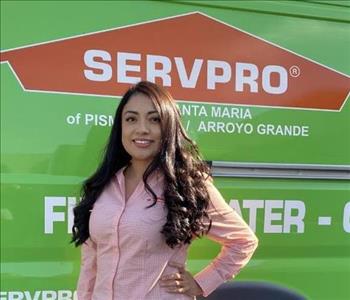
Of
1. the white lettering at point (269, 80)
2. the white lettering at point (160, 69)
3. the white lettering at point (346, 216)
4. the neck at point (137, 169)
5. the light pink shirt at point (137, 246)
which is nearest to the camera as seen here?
the light pink shirt at point (137, 246)

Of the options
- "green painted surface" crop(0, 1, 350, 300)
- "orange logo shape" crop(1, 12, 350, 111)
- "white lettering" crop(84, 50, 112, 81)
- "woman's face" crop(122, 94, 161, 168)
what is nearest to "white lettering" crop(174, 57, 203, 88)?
"orange logo shape" crop(1, 12, 350, 111)

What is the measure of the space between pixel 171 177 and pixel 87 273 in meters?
0.45

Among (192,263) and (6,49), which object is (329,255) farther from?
(6,49)

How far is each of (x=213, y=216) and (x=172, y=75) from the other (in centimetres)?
60

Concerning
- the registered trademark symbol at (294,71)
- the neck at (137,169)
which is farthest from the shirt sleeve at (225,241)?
the registered trademark symbol at (294,71)

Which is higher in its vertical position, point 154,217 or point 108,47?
point 108,47

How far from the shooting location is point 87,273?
64.1 inches

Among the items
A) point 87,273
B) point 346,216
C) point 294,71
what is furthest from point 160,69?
point 346,216

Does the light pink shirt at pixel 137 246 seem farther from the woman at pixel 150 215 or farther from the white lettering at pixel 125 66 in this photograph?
the white lettering at pixel 125 66

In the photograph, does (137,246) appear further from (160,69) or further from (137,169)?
(160,69)

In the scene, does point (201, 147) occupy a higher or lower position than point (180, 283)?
higher

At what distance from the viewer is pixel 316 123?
205cm

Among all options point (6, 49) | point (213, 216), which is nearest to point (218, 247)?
point (213, 216)

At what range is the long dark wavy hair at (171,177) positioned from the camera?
4.89 feet
